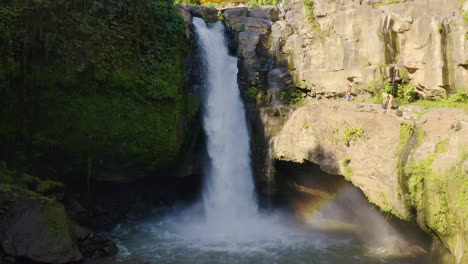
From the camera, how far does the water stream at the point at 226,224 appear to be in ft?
41.4

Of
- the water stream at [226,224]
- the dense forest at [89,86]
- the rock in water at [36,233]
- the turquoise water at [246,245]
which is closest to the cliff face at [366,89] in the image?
the water stream at [226,224]

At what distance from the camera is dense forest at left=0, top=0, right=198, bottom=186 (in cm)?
1361

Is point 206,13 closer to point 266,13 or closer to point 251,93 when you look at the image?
point 266,13

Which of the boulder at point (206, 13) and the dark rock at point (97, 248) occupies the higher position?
the boulder at point (206, 13)

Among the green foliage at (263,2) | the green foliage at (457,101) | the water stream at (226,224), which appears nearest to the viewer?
the water stream at (226,224)

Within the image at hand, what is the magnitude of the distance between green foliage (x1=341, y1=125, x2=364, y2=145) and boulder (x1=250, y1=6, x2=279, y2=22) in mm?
11352

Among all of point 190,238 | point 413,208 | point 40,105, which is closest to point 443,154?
point 413,208

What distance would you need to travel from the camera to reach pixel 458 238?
10047mm

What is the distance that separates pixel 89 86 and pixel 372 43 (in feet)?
39.1

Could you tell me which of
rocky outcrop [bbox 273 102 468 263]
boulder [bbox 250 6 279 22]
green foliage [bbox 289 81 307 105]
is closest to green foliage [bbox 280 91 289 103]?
green foliage [bbox 289 81 307 105]

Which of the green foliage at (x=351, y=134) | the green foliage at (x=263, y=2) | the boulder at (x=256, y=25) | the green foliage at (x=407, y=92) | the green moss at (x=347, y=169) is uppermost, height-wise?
the green foliage at (x=263, y=2)

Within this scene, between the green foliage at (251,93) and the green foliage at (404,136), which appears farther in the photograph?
the green foliage at (251,93)

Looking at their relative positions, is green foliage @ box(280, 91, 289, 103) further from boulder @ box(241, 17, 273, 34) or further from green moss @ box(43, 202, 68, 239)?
green moss @ box(43, 202, 68, 239)

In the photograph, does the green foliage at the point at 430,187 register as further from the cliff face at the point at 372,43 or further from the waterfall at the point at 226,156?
the waterfall at the point at 226,156
